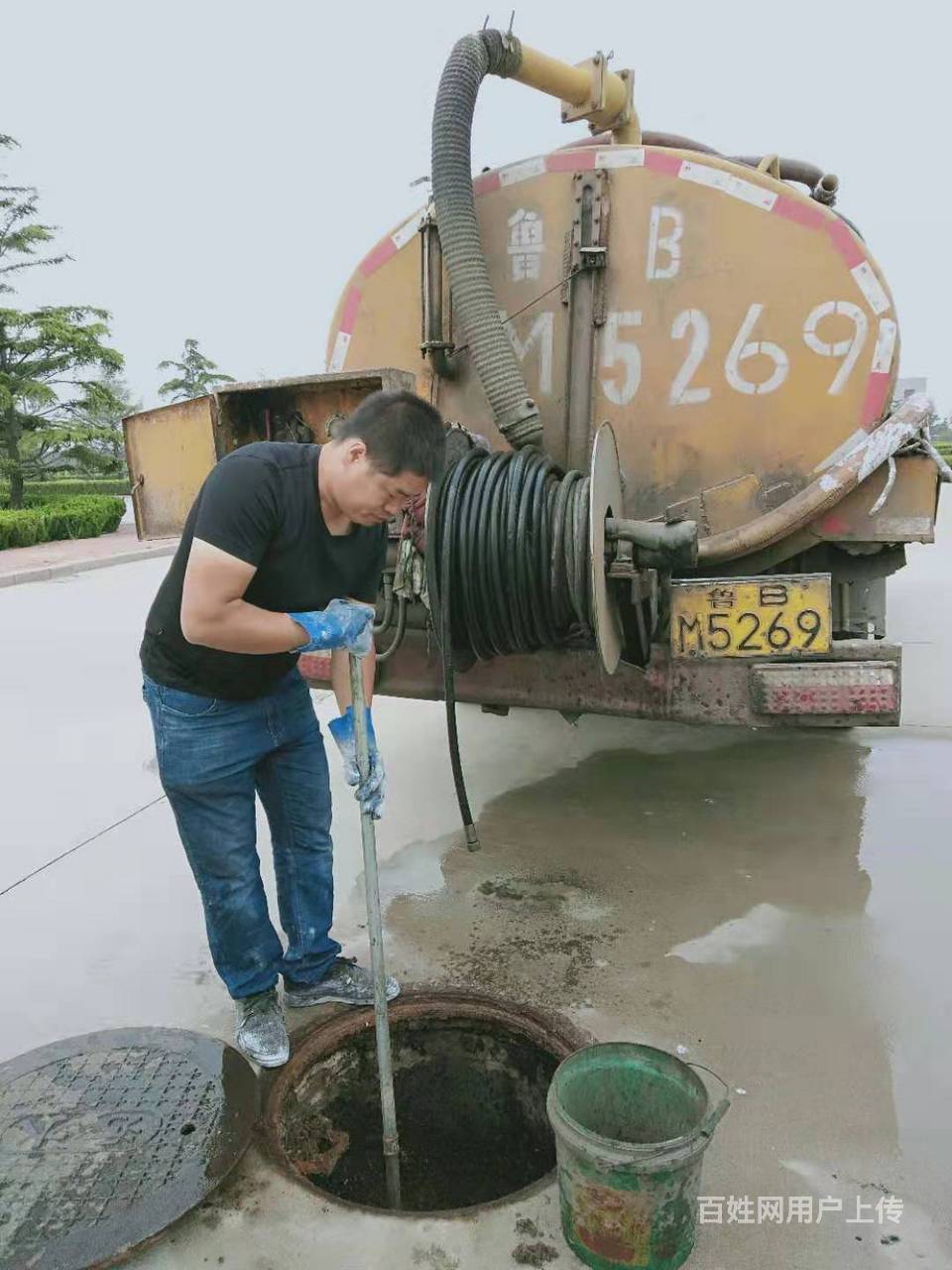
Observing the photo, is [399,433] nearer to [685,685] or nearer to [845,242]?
[685,685]

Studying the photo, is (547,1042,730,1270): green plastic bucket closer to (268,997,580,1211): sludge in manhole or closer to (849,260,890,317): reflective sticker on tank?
(268,997,580,1211): sludge in manhole

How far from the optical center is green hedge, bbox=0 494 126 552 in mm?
16172

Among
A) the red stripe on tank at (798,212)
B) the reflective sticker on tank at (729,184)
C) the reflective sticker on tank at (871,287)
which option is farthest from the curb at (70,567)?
the reflective sticker on tank at (871,287)

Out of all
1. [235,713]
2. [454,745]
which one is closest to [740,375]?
[454,745]

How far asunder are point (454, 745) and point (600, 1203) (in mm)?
1698

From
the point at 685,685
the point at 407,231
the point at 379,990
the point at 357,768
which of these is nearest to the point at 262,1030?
the point at 379,990

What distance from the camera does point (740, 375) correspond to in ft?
10.2

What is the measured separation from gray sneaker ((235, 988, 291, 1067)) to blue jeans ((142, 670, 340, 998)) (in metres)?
0.04

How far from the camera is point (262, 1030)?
2367 millimetres

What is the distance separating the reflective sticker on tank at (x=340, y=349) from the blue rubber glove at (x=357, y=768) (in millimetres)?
1955

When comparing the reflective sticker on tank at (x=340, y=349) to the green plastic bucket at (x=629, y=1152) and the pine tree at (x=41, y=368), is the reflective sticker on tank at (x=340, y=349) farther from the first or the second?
the pine tree at (x=41, y=368)

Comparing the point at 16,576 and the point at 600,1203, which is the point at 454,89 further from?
the point at 16,576

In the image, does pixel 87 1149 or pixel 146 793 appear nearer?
pixel 87 1149

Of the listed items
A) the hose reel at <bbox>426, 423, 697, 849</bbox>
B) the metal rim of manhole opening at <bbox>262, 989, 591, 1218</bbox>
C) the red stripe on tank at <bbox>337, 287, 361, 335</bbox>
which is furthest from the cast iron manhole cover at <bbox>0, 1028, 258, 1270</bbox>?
the red stripe on tank at <bbox>337, 287, 361, 335</bbox>
